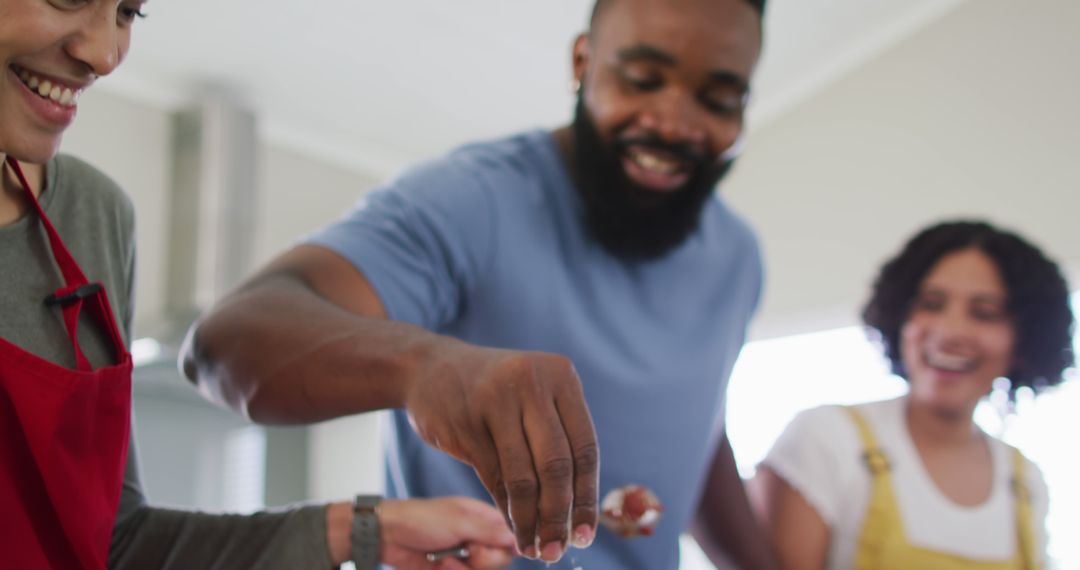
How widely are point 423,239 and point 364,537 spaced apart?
265 mm

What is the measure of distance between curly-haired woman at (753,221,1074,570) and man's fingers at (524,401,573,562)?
3.21 feet

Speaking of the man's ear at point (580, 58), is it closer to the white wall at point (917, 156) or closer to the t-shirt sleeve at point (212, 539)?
the t-shirt sleeve at point (212, 539)

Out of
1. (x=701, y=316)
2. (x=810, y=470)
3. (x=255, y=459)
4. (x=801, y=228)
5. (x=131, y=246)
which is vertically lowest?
(x=255, y=459)

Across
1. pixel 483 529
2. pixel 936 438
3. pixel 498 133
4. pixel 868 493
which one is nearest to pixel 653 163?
pixel 483 529

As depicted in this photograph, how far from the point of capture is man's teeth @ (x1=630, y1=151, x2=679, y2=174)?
108 cm

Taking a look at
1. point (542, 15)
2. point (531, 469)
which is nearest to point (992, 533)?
point (531, 469)

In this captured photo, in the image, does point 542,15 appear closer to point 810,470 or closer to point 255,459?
point 255,459

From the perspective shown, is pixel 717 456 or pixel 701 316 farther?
pixel 717 456

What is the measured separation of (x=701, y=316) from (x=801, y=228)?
10.3 ft

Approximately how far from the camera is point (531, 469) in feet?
1.74

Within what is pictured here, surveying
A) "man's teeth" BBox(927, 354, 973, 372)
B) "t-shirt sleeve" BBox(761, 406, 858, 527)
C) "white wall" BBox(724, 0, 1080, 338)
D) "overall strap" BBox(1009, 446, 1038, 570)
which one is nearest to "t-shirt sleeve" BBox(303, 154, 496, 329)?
"t-shirt sleeve" BBox(761, 406, 858, 527)

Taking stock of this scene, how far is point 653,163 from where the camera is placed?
3.58 feet

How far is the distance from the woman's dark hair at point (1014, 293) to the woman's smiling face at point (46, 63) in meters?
1.37

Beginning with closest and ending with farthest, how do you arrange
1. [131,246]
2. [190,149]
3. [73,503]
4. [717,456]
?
[73,503], [131,246], [717,456], [190,149]
